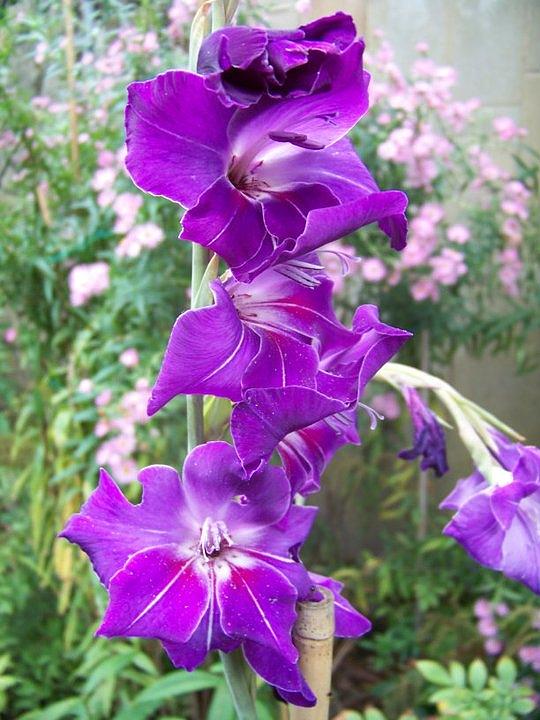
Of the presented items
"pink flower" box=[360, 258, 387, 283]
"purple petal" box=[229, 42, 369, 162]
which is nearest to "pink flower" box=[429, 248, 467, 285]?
"pink flower" box=[360, 258, 387, 283]

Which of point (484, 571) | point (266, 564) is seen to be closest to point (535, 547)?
point (266, 564)

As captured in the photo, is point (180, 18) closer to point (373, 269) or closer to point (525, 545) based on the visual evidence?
point (373, 269)

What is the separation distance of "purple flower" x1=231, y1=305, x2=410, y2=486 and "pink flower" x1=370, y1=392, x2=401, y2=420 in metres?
1.32

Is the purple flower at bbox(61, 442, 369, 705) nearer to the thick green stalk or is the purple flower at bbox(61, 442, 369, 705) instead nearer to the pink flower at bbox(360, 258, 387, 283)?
the thick green stalk

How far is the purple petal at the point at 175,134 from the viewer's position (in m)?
0.37

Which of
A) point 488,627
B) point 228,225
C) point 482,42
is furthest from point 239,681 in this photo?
point 482,42

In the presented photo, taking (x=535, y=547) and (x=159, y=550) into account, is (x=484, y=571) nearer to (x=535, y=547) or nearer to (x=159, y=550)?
(x=535, y=547)

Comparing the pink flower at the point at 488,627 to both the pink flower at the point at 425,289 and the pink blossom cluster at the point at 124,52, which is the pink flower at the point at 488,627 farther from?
the pink blossom cluster at the point at 124,52

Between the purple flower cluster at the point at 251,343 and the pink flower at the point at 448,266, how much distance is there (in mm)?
1261

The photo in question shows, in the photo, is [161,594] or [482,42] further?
[482,42]

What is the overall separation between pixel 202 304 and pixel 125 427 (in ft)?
3.45

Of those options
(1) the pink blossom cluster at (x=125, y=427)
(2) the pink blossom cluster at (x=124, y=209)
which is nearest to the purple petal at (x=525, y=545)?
(1) the pink blossom cluster at (x=125, y=427)

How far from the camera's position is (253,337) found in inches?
17.3

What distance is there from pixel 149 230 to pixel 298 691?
1149 mm
